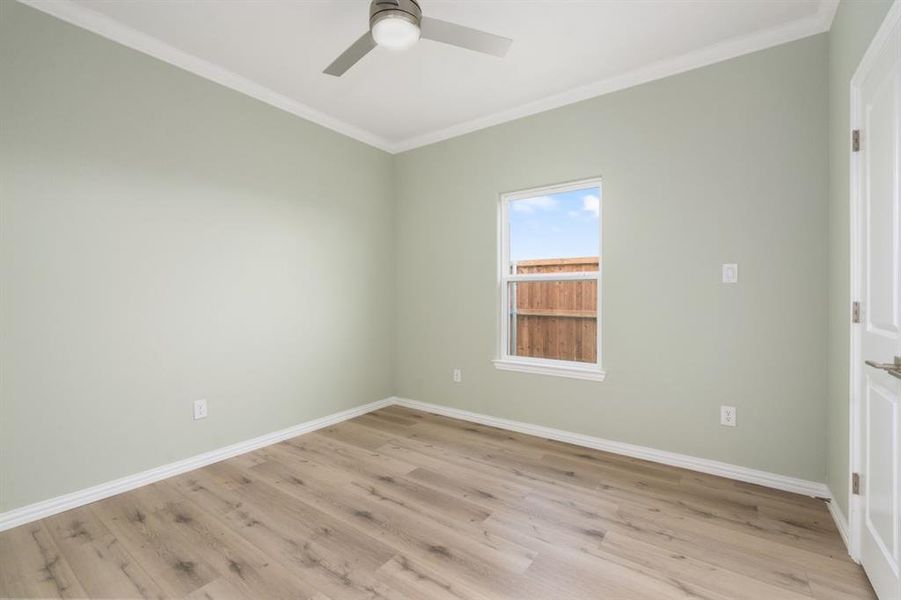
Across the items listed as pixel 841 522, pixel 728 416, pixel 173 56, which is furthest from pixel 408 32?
pixel 841 522

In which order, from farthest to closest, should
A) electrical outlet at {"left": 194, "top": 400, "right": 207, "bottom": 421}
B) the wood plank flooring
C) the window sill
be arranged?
the window sill < electrical outlet at {"left": 194, "top": 400, "right": 207, "bottom": 421} < the wood plank flooring

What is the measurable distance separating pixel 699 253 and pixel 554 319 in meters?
1.17

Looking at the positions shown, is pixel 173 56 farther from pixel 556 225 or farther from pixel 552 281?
pixel 552 281

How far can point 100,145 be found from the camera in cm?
228

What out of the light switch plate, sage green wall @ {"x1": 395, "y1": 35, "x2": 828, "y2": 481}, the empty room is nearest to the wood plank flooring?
the empty room

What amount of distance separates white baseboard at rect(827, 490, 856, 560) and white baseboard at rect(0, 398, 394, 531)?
10.9 feet

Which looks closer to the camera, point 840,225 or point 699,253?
point 840,225

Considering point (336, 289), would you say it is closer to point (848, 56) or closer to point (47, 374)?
point (47, 374)

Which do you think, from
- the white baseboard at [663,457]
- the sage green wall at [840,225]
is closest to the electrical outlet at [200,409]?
the white baseboard at [663,457]

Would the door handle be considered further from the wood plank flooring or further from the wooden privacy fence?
the wooden privacy fence

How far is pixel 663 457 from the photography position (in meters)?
2.72

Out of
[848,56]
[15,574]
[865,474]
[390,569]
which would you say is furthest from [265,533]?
[848,56]

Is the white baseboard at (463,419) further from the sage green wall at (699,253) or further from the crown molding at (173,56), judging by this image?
the crown molding at (173,56)

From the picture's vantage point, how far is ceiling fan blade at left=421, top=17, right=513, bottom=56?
1.81 m
